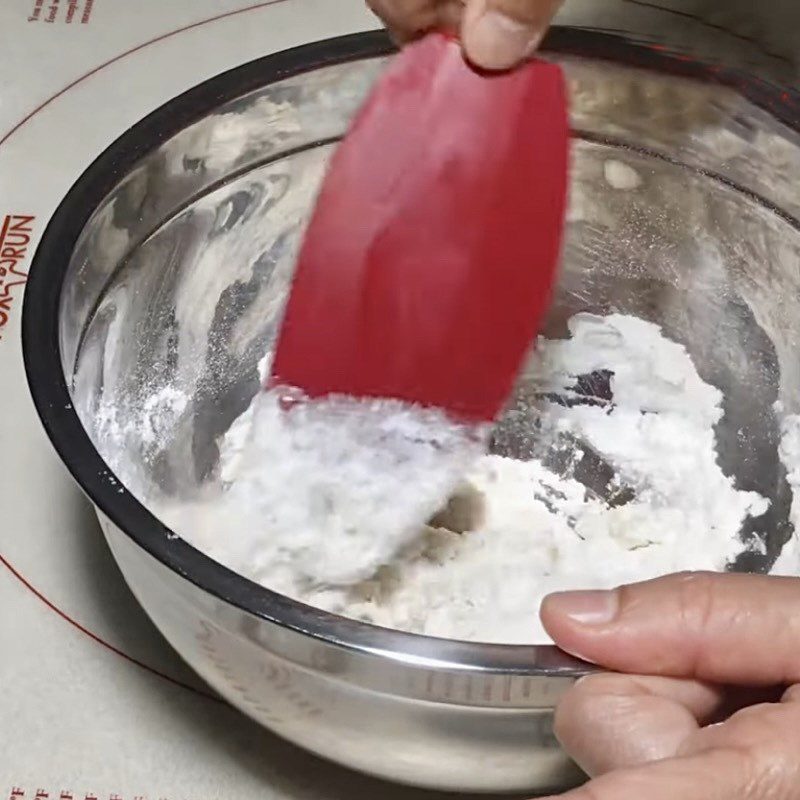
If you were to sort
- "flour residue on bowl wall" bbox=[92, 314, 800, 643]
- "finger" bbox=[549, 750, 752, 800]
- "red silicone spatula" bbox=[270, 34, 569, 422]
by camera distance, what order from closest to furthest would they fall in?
"finger" bbox=[549, 750, 752, 800]
"red silicone spatula" bbox=[270, 34, 569, 422]
"flour residue on bowl wall" bbox=[92, 314, 800, 643]

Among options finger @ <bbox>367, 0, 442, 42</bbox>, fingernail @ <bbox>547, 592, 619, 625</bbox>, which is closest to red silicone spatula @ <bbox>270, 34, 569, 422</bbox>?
finger @ <bbox>367, 0, 442, 42</bbox>

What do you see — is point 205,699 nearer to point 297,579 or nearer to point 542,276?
point 297,579

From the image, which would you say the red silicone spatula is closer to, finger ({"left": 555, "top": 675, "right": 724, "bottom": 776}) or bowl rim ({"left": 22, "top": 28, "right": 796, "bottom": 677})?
bowl rim ({"left": 22, "top": 28, "right": 796, "bottom": 677})

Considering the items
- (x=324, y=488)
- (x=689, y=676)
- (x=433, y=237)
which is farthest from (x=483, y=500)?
(x=689, y=676)

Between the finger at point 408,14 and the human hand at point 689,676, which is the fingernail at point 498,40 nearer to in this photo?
the finger at point 408,14

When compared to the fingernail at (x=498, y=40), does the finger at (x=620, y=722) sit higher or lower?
lower

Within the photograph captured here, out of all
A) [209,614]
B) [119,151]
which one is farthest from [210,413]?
[209,614]

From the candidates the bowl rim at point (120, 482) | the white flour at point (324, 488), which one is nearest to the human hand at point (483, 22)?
the bowl rim at point (120, 482)
